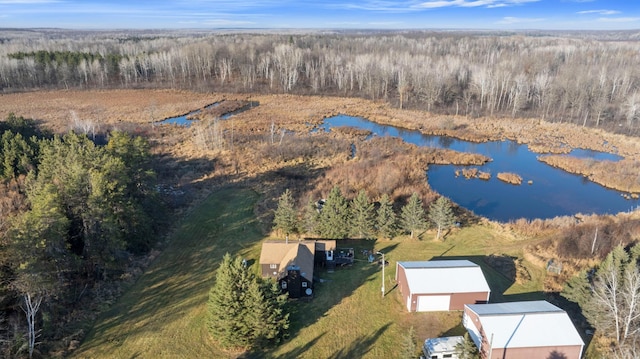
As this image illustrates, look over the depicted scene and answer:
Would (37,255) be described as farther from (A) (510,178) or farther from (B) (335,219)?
(A) (510,178)

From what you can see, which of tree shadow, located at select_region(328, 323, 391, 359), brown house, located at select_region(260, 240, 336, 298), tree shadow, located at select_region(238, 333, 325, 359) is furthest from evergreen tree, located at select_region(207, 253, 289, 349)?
brown house, located at select_region(260, 240, 336, 298)

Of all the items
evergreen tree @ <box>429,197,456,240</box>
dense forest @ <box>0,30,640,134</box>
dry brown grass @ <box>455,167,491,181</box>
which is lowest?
dry brown grass @ <box>455,167,491,181</box>

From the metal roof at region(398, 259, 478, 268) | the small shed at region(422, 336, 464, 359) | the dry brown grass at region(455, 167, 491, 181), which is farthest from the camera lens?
the dry brown grass at region(455, 167, 491, 181)

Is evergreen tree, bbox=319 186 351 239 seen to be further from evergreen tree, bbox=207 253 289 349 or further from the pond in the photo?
the pond

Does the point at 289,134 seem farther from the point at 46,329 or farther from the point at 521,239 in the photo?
the point at 46,329

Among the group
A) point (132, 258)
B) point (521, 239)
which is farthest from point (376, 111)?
point (132, 258)

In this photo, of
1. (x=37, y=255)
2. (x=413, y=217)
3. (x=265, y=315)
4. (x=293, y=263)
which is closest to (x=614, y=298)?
(x=413, y=217)

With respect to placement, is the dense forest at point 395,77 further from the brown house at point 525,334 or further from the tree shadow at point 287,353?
the tree shadow at point 287,353
